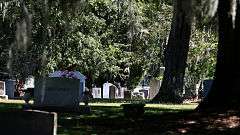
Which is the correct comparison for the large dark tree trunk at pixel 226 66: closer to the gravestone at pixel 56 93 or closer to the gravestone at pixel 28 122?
the gravestone at pixel 56 93

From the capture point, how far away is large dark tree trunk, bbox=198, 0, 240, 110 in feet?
47.4

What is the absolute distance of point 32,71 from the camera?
37750 mm

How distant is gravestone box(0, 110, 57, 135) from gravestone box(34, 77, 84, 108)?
7571 mm

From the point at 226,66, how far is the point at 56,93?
5949mm

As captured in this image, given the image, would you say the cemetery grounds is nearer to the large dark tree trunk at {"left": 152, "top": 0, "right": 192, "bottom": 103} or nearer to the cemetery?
the cemetery

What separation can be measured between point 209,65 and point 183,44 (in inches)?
758

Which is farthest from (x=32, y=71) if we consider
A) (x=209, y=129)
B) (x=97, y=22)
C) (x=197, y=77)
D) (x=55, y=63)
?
(x=209, y=129)

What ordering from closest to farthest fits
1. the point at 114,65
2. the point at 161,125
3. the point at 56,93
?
the point at 161,125 → the point at 56,93 → the point at 114,65

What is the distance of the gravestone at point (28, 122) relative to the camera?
1002 cm

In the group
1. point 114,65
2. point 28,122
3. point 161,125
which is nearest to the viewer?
point 28,122

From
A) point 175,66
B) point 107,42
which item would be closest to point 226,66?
point 175,66

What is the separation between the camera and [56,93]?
18641 mm

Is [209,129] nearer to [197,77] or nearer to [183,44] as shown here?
[183,44]

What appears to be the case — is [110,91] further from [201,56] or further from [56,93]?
[56,93]
